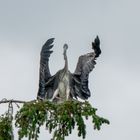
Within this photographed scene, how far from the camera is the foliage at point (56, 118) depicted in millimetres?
25297

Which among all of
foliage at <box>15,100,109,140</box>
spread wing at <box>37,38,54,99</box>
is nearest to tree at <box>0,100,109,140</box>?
foliage at <box>15,100,109,140</box>

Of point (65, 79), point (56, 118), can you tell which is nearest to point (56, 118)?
point (56, 118)

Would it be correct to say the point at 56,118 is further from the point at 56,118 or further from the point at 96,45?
the point at 96,45

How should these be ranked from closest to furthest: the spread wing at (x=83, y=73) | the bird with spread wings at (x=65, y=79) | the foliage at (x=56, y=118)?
the foliage at (x=56, y=118) → the bird with spread wings at (x=65, y=79) → the spread wing at (x=83, y=73)

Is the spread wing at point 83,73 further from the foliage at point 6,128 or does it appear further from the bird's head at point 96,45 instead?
the foliage at point 6,128

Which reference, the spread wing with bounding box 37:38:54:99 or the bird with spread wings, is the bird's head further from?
the spread wing with bounding box 37:38:54:99

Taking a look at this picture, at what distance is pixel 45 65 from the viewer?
1188 inches

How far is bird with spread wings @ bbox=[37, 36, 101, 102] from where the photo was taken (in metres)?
29.6

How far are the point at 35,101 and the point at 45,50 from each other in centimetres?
457

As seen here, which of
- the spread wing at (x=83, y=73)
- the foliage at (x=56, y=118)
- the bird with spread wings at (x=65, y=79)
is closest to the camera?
the foliage at (x=56, y=118)

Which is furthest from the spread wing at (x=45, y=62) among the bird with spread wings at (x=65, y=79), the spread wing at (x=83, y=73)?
the spread wing at (x=83, y=73)

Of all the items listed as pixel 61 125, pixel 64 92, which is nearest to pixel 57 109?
pixel 61 125

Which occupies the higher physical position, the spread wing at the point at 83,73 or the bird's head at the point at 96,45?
the bird's head at the point at 96,45

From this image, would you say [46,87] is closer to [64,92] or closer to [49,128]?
[64,92]
